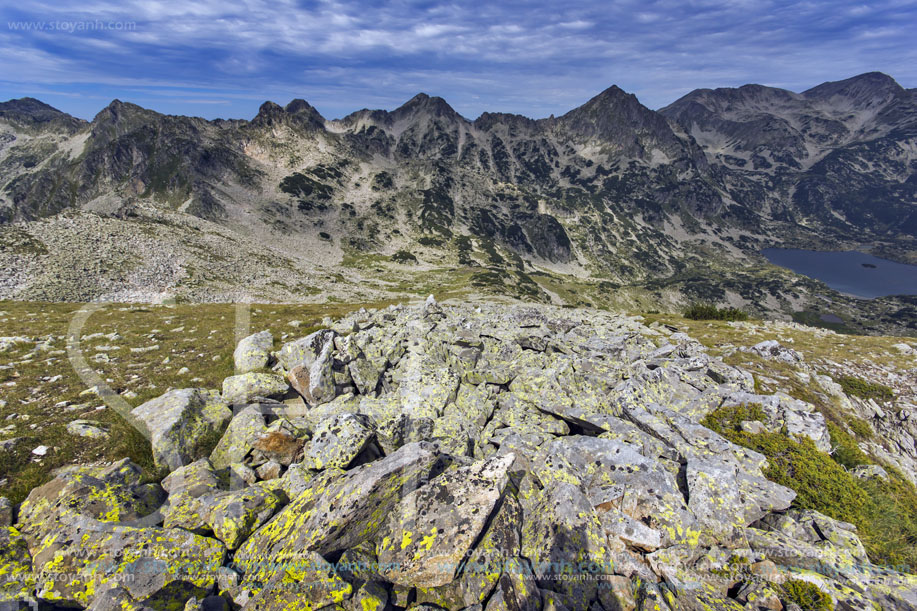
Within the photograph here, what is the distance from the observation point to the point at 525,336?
803 inches

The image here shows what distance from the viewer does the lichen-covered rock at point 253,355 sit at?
1814 cm

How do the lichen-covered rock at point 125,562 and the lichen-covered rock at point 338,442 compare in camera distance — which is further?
the lichen-covered rock at point 338,442

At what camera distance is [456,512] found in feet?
25.9

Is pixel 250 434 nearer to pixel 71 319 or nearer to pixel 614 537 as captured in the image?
pixel 614 537

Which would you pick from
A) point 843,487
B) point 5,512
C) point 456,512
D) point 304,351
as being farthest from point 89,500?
point 843,487

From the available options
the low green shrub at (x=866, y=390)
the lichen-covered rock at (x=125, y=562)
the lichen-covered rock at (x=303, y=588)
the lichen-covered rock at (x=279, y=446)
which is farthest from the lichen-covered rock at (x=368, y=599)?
the low green shrub at (x=866, y=390)

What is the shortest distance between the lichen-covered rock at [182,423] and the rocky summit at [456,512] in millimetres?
65

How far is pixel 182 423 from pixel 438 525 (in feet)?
32.8

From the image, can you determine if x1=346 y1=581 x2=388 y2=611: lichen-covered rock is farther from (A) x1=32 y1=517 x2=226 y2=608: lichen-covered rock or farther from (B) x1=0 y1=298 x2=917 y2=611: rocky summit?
(A) x1=32 y1=517 x2=226 y2=608: lichen-covered rock

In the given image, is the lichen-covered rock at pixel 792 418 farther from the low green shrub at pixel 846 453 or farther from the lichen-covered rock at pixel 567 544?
the lichen-covered rock at pixel 567 544

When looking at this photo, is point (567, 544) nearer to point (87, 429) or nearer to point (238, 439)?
point (238, 439)

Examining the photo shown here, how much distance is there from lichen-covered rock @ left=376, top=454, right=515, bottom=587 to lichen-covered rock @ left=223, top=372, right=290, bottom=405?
9403 mm

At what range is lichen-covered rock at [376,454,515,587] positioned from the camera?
23.5 ft

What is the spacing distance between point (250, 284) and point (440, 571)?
104 m
